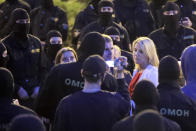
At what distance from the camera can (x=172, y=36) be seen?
1091 cm

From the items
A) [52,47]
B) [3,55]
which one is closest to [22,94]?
[3,55]

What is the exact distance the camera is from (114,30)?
402 inches

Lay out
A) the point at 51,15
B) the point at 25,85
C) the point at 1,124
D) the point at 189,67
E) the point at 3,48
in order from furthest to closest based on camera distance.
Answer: the point at 51,15 < the point at 25,85 < the point at 3,48 < the point at 189,67 < the point at 1,124

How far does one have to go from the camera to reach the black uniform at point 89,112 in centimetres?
601

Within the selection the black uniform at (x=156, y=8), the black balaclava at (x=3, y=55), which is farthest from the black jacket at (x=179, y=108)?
the black uniform at (x=156, y=8)

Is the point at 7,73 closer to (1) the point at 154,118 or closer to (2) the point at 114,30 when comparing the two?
(1) the point at 154,118

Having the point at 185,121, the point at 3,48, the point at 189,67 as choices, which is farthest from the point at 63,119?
the point at 3,48

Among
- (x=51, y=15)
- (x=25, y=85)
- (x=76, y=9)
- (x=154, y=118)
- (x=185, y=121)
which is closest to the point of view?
(x=154, y=118)

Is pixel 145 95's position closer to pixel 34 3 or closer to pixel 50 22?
pixel 50 22

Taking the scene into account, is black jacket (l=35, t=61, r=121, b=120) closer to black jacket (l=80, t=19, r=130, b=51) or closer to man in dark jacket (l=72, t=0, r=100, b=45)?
black jacket (l=80, t=19, r=130, b=51)

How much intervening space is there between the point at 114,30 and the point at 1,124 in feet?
15.1

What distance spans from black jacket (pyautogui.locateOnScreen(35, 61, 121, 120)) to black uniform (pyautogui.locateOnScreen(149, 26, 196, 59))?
3872mm

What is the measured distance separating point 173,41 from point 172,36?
0.10m

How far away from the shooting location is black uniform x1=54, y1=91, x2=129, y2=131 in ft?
19.7
